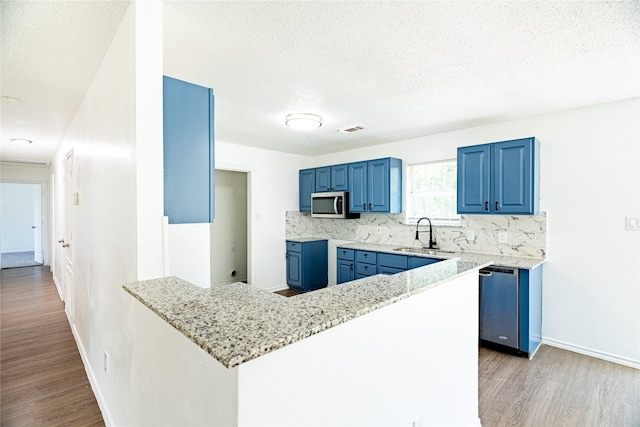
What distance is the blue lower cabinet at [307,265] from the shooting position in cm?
516

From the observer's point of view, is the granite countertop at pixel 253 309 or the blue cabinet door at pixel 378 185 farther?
the blue cabinet door at pixel 378 185

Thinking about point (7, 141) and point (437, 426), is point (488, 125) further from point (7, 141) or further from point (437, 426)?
point (7, 141)

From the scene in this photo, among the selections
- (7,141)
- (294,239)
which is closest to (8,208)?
(7,141)

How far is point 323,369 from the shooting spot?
3.23ft

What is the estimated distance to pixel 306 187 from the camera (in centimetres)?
555

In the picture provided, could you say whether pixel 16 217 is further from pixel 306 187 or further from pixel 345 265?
pixel 345 265

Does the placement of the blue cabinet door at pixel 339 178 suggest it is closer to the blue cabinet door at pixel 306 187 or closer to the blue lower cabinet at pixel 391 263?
the blue cabinet door at pixel 306 187

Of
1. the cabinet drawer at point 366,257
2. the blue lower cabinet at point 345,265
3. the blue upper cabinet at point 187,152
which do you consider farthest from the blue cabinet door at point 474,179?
the blue upper cabinet at point 187,152

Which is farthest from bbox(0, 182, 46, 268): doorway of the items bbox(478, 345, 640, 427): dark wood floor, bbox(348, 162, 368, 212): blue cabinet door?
bbox(478, 345, 640, 427): dark wood floor

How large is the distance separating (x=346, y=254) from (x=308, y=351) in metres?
3.70

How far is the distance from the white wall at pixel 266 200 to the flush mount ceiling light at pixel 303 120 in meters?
1.80

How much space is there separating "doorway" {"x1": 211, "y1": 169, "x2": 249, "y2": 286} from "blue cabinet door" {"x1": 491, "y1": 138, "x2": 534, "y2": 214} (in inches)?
158

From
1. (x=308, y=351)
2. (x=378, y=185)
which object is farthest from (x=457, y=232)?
(x=308, y=351)

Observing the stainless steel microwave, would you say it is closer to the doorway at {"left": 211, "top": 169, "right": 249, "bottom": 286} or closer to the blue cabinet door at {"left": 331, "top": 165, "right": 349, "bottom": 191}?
the blue cabinet door at {"left": 331, "top": 165, "right": 349, "bottom": 191}
